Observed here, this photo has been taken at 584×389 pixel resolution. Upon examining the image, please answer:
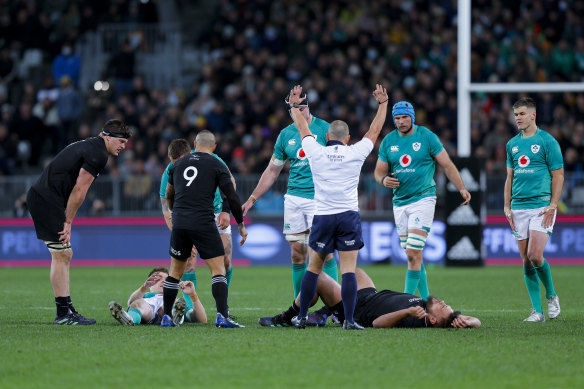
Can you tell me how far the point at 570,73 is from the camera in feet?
80.3

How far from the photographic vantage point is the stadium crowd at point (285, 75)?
23.7 metres

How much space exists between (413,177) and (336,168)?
2.37 metres

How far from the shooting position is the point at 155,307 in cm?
1001

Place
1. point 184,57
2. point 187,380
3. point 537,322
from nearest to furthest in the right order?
point 187,380 < point 537,322 < point 184,57

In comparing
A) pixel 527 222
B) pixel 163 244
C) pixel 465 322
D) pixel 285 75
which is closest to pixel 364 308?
pixel 465 322

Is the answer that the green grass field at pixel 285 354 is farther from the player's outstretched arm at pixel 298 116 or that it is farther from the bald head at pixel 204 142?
the player's outstretched arm at pixel 298 116

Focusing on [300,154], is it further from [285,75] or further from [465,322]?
[285,75]

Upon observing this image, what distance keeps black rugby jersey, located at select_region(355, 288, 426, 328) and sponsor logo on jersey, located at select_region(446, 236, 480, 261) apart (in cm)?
1050

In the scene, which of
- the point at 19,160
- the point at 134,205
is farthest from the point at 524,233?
the point at 19,160

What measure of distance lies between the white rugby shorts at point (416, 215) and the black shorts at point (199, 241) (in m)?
2.79

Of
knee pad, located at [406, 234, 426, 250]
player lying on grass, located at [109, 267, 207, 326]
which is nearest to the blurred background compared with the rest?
knee pad, located at [406, 234, 426, 250]

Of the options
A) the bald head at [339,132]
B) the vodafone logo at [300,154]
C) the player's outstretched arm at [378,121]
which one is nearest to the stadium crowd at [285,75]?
the vodafone logo at [300,154]

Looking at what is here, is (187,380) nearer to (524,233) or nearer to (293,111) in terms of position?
(293,111)

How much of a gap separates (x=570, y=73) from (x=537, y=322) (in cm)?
1593
